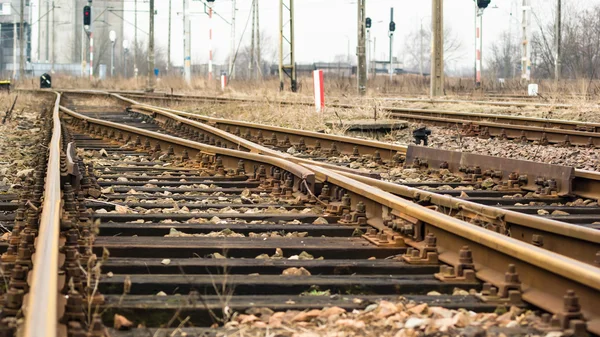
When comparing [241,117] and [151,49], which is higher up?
[151,49]

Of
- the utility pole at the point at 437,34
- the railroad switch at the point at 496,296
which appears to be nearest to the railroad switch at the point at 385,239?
the railroad switch at the point at 496,296

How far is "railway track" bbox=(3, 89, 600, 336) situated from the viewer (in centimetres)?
Result: 363

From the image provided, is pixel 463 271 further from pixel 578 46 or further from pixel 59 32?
pixel 59 32

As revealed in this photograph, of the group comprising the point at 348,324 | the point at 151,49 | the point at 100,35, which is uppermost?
the point at 100,35

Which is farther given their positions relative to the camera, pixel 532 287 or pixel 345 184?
pixel 345 184

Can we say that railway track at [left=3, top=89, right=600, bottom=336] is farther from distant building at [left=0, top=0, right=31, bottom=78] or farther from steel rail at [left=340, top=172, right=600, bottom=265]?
distant building at [left=0, top=0, right=31, bottom=78]

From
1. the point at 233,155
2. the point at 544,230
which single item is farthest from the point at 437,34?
the point at 544,230

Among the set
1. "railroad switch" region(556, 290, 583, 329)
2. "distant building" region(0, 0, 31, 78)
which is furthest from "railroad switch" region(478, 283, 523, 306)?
"distant building" region(0, 0, 31, 78)

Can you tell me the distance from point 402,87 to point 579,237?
3586cm

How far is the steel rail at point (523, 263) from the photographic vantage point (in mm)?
3496

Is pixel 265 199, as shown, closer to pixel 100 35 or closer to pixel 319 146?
pixel 319 146

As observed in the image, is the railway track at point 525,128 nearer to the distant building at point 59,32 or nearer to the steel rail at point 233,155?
the steel rail at point 233,155

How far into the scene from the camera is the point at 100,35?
112m

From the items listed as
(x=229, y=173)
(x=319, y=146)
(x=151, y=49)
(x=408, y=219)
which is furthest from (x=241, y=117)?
(x=151, y=49)
